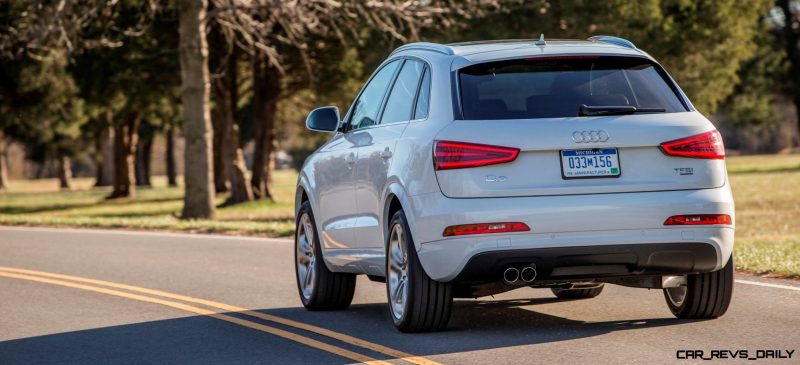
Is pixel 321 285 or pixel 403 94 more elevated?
pixel 403 94

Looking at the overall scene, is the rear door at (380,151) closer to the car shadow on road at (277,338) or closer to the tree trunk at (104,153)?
the car shadow on road at (277,338)

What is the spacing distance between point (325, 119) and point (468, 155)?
2818 millimetres

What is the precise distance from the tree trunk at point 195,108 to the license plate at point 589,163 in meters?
18.3

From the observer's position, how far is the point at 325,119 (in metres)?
10.6

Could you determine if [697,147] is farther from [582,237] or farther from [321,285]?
[321,285]

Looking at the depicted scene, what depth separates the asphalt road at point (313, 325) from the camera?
26.0ft

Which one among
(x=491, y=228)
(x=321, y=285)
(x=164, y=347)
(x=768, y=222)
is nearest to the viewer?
(x=491, y=228)

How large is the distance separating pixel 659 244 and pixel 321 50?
30.7 m

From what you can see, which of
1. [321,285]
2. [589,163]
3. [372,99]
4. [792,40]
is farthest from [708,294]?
[792,40]

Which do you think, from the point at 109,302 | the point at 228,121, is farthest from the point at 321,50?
the point at 109,302

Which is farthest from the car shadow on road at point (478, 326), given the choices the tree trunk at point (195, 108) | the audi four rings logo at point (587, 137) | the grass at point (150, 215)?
the tree trunk at point (195, 108)

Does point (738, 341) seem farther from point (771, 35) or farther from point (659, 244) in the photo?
point (771, 35)

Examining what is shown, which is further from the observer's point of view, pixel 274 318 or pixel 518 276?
pixel 274 318

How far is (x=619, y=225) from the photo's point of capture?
26.0 ft
